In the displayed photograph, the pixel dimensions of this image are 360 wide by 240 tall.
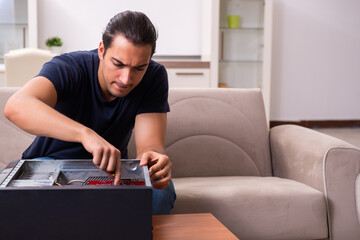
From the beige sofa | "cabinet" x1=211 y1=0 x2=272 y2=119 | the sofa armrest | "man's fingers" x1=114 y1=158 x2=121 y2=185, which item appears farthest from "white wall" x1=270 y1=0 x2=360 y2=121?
"man's fingers" x1=114 y1=158 x2=121 y2=185

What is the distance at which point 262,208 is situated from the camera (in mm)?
1535

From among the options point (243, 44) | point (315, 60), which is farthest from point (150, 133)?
point (315, 60)

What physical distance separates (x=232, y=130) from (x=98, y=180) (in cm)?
117

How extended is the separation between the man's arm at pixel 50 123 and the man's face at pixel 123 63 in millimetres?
163

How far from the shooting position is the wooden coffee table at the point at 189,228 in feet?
3.08

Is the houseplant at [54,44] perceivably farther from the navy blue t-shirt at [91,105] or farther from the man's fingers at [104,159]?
the man's fingers at [104,159]

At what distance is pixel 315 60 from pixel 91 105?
3979 mm

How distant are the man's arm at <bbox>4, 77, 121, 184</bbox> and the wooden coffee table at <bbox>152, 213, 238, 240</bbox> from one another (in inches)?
8.4

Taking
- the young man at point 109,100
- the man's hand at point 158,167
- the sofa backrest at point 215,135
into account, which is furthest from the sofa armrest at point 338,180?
the man's hand at point 158,167

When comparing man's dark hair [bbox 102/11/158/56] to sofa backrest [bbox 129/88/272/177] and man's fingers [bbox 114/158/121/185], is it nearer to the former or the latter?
man's fingers [bbox 114/158/121/185]

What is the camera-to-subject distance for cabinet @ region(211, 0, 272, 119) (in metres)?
4.19

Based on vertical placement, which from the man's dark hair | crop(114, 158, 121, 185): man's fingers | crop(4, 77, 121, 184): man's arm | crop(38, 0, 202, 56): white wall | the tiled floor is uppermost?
crop(38, 0, 202, 56): white wall

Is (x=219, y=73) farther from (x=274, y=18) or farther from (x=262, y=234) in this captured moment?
(x=262, y=234)

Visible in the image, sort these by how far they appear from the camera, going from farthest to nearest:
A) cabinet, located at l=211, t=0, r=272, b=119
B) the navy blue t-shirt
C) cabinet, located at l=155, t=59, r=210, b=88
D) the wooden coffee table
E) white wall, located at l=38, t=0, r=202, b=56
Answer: white wall, located at l=38, t=0, r=202, b=56
cabinet, located at l=211, t=0, r=272, b=119
cabinet, located at l=155, t=59, r=210, b=88
the navy blue t-shirt
the wooden coffee table
